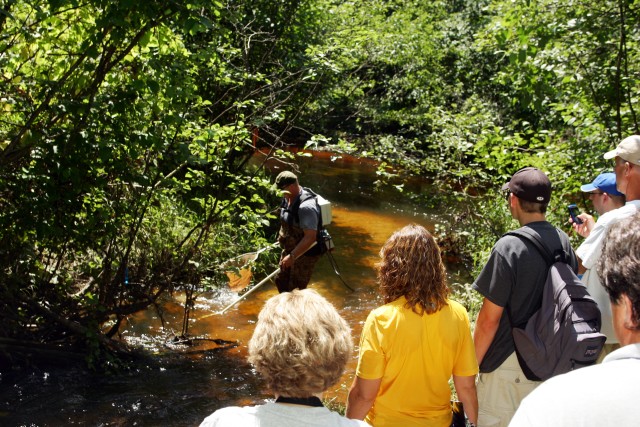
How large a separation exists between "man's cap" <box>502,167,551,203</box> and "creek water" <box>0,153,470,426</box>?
3093 millimetres

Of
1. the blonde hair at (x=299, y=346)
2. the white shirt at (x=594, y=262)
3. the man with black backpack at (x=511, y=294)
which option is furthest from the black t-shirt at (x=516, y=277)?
the blonde hair at (x=299, y=346)

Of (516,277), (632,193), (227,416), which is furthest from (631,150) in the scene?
(227,416)

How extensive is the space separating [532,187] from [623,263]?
6.07 ft

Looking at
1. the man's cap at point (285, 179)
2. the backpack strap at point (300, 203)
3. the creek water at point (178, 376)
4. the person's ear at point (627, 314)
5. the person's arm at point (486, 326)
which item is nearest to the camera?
the person's ear at point (627, 314)

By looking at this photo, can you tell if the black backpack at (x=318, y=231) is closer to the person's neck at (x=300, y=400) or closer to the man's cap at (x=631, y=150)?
the man's cap at (x=631, y=150)

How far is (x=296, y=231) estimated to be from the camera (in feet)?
22.5

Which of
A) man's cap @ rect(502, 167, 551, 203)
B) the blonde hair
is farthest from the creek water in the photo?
the blonde hair

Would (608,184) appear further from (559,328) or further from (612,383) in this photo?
(612,383)

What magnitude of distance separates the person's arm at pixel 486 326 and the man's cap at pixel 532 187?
0.56 meters

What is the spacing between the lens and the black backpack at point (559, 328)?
3.05 metres

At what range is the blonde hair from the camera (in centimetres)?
198

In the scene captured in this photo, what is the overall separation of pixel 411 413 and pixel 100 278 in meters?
4.08

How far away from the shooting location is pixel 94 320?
609 cm

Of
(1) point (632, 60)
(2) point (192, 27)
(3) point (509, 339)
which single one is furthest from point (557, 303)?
(1) point (632, 60)
